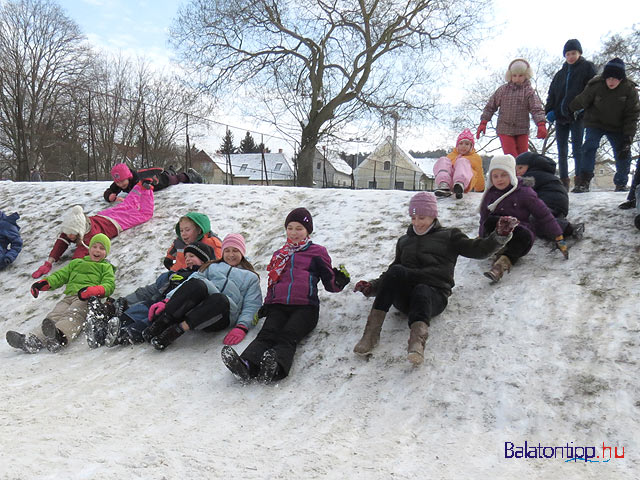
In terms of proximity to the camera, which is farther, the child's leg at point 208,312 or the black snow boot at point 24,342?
the black snow boot at point 24,342

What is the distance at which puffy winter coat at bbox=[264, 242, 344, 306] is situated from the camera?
3641 mm

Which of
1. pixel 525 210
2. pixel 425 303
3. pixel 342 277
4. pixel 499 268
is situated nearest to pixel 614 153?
pixel 525 210

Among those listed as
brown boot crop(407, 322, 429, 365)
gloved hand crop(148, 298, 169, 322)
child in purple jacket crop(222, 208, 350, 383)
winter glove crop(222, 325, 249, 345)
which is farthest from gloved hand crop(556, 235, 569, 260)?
gloved hand crop(148, 298, 169, 322)

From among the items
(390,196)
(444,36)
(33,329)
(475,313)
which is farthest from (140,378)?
(444,36)

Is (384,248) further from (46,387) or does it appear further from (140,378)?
(46,387)

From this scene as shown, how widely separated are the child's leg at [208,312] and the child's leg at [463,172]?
3749 millimetres

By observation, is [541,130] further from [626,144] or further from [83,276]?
[83,276]

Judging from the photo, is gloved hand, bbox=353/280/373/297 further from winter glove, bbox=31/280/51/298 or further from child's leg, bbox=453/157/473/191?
winter glove, bbox=31/280/51/298

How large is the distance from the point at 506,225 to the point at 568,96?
12.7ft

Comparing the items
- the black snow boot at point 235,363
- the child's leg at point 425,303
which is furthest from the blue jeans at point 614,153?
the black snow boot at point 235,363

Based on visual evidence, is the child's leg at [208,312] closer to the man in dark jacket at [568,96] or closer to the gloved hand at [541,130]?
the gloved hand at [541,130]

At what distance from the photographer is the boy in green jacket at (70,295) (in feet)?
12.9

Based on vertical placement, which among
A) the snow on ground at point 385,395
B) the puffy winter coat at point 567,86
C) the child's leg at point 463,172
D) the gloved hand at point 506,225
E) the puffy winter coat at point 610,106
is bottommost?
the snow on ground at point 385,395

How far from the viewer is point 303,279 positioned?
3.71 meters
